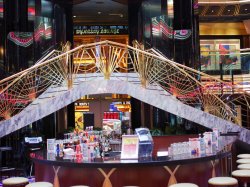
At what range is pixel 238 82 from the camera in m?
12.9

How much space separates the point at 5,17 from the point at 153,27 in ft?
15.7

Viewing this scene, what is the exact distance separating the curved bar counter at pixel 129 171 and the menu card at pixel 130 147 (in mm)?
148

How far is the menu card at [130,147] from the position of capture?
231 inches

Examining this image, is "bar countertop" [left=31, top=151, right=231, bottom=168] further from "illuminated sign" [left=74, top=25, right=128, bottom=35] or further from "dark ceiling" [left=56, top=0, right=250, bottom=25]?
"illuminated sign" [left=74, top=25, right=128, bottom=35]

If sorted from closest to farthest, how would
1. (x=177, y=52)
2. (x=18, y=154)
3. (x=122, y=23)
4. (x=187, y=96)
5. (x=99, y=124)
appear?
(x=187, y=96) < (x=18, y=154) < (x=177, y=52) < (x=99, y=124) < (x=122, y=23)

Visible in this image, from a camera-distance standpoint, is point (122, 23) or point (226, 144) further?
point (122, 23)

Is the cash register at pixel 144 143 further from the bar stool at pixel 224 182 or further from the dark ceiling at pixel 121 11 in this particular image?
the dark ceiling at pixel 121 11

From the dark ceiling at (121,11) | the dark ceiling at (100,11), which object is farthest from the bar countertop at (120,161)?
the dark ceiling at (100,11)

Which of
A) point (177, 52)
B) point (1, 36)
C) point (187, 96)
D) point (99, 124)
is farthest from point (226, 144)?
point (99, 124)

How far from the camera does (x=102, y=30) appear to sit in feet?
63.1

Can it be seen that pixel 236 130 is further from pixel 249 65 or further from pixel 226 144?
pixel 249 65

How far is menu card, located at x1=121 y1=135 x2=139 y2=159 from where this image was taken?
231 inches

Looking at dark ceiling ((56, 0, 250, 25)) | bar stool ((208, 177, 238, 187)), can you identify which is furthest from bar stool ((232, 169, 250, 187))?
dark ceiling ((56, 0, 250, 25))

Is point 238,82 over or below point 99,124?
over
